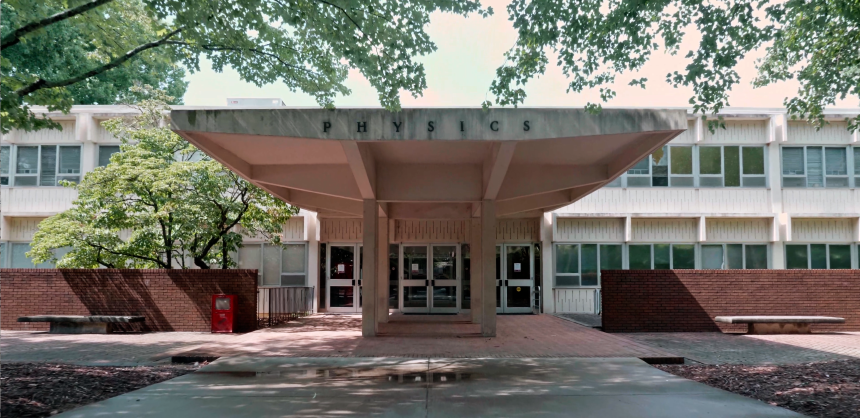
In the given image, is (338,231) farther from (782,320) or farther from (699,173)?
(782,320)

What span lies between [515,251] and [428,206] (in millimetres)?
4557

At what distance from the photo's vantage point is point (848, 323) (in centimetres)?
1584

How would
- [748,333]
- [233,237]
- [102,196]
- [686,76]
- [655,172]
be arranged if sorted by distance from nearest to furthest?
[686,76]
[748,333]
[102,196]
[233,237]
[655,172]

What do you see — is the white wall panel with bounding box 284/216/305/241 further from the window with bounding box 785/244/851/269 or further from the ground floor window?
the window with bounding box 785/244/851/269

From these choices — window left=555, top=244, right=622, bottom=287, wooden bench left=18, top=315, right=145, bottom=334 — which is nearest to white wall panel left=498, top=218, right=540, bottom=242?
window left=555, top=244, right=622, bottom=287

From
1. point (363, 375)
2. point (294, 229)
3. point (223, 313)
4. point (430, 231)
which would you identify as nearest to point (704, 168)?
point (430, 231)

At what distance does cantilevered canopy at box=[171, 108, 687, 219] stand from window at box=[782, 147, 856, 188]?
30.0ft

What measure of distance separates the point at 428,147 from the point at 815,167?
15.8m

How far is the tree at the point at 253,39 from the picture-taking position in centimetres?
876

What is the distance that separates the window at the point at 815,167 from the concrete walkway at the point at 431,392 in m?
14.6

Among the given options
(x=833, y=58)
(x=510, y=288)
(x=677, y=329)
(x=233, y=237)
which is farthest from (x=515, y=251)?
(x=833, y=58)

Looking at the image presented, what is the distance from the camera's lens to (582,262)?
21.6 meters

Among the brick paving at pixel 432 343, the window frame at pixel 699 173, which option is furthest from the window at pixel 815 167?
the brick paving at pixel 432 343

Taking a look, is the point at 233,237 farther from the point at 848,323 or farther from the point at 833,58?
the point at 848,323
